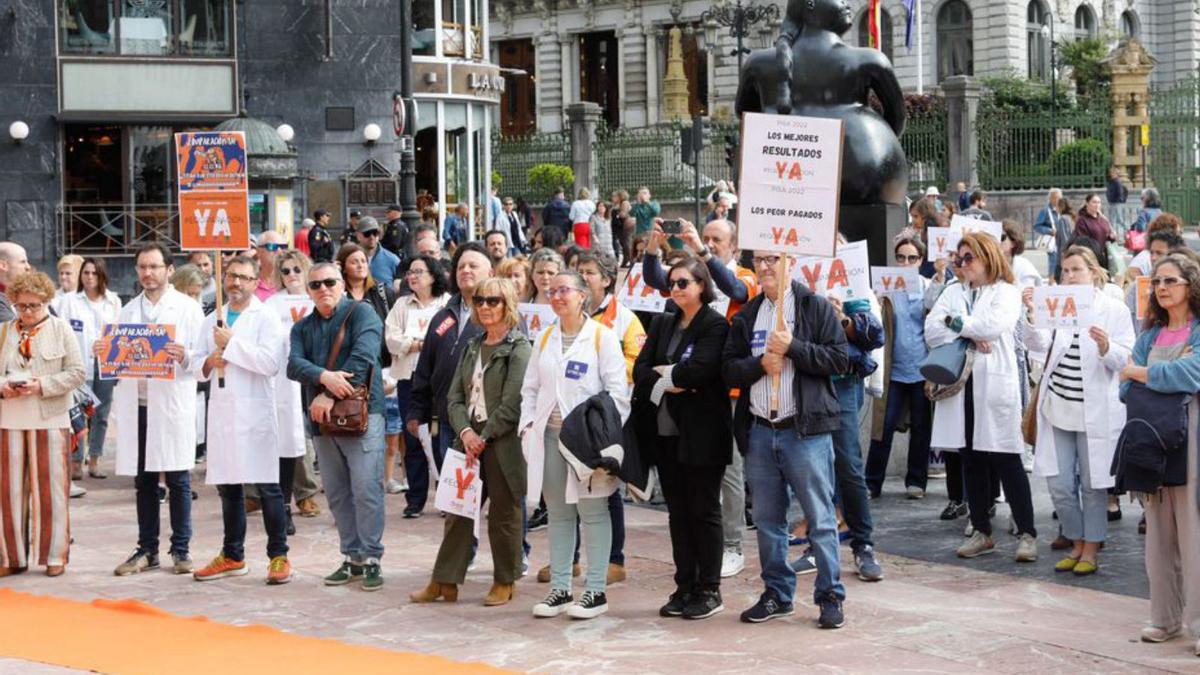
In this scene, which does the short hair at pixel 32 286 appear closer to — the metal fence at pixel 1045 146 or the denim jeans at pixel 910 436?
the denim jeans at pixel 910 436

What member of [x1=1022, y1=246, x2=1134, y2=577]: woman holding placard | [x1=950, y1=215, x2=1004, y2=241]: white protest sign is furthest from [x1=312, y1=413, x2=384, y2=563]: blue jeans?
[x1=950, y1=215, x2=1004, y2=241]: white protest sign

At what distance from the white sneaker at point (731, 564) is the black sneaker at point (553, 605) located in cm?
130

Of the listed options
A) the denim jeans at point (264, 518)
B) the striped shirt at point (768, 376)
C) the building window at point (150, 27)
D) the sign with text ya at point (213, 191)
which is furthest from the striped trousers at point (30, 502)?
the building window at point (150, 27)

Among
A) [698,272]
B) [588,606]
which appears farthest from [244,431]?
[698,272]

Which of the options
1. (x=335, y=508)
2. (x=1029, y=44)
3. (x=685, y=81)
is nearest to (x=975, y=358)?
(x=335, y=508)

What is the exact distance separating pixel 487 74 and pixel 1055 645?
30.5 meters

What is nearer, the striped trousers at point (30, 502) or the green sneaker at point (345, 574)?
the green sneaker at point (345, 574)

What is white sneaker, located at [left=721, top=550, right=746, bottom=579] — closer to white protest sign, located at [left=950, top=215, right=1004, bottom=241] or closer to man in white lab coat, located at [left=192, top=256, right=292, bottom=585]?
man in white lab coat, located at [left=192, top=256, right=292, bottom=585]

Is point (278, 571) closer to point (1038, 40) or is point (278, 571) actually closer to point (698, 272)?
point (698, 272)

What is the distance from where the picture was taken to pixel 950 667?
8.08 meters

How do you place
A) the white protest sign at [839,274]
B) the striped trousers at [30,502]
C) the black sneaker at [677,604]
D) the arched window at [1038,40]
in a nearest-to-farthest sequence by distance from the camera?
the black sneaker at [677,604], the white protest sign at [839,274], the striped trousers at [30,502], the arched window at [1038,40]

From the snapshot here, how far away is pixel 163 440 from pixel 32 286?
1.28m

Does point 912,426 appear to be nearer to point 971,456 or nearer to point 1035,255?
point 971,456

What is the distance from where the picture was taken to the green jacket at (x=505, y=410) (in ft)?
31.2
